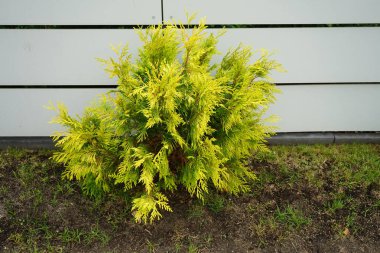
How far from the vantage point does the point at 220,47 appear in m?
3.80

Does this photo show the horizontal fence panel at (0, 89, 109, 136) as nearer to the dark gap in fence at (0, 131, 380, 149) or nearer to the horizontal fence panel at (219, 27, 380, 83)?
the horizontal fence panel at (219, 27, 380, 83)

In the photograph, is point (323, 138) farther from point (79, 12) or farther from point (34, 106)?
point (34, 106)

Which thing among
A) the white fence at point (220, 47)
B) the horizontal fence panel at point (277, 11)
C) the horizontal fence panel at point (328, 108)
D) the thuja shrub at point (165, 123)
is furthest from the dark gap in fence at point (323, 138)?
the horizontal fence panel at point (277, 11)

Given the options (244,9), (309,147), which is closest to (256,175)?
(309,147)

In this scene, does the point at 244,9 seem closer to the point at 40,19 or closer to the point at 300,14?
the point at 300,14

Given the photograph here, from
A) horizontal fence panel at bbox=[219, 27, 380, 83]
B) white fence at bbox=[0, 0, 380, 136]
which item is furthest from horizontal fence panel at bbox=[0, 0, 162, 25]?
horizontal fence panel at bbox=[219, 27, 380, 83]

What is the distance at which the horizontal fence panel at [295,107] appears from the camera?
3.93 meters

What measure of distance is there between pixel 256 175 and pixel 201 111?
4.33 ft

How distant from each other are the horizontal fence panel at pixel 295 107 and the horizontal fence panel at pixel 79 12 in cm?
72

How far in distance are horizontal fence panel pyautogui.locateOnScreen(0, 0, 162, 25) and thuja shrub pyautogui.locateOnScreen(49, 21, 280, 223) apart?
593 mm

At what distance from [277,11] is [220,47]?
0.67m

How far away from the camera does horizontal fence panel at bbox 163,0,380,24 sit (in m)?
3.63

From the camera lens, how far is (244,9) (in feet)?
12.1

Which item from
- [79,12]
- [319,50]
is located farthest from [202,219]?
[79,12]
